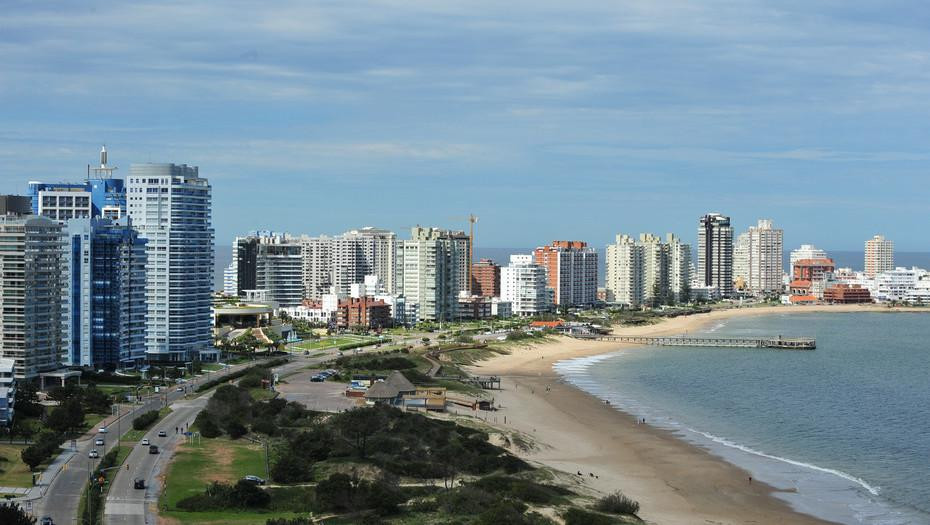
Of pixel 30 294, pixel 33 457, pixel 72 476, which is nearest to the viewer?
pixel 72 476

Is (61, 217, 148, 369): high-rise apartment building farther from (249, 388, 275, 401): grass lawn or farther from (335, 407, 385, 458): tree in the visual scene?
(335, 407, 385, 458): tree

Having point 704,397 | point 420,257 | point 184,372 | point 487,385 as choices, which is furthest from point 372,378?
point 420,257

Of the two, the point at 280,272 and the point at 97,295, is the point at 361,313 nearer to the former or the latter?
the point at 280,272

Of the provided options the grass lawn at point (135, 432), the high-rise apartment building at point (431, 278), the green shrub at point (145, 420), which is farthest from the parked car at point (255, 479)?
the high-rise apartment building at point (431, 278)

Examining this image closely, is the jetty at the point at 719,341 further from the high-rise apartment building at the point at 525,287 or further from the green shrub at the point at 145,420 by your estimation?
the green shrub at the point at 145,420

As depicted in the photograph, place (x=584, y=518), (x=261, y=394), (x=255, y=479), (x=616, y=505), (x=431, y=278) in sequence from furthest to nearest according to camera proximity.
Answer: (x=431, y=278) → (x=261, y=394) → (x=255, y=479) → (x=616, y=505) → (x=584, y=518)

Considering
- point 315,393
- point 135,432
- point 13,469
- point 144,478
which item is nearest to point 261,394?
point 315,393
